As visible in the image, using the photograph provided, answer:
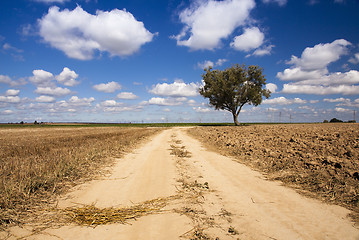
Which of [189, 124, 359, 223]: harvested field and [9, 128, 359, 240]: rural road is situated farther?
[189, 124, 359, 223]: harvested field

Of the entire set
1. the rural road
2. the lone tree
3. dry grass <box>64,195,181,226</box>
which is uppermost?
the lone tree

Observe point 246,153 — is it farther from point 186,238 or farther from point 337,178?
point 186,238

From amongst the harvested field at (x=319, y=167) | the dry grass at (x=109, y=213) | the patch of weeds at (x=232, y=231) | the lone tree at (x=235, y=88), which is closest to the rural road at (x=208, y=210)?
the patch of weeds at (x=232, y=231)

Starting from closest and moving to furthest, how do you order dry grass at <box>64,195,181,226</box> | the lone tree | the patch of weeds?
the patch of weeds, dry grass at <box>64,195,181,226</box>, the lone tree

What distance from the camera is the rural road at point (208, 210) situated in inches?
132

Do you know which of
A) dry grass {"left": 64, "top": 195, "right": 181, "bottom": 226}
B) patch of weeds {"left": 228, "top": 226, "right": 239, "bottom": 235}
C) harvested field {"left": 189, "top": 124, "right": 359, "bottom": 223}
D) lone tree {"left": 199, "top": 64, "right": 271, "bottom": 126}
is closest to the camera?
patch of weeds {"left": 228, "top": 226, "right": 239, "bottom": 235}

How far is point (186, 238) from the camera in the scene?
3211mm

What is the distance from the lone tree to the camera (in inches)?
2030

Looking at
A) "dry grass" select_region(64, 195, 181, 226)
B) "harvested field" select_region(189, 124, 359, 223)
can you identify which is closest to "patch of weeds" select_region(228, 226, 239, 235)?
"dry grass" select_region(64, 195, 181, 226)

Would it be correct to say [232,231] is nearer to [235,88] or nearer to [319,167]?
[319,167]

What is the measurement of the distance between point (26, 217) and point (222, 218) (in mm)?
4130

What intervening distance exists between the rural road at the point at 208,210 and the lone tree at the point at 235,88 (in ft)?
155

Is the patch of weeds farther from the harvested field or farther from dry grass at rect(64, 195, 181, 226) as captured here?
the harvested field

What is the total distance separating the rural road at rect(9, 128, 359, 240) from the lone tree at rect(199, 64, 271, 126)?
4737 cm
